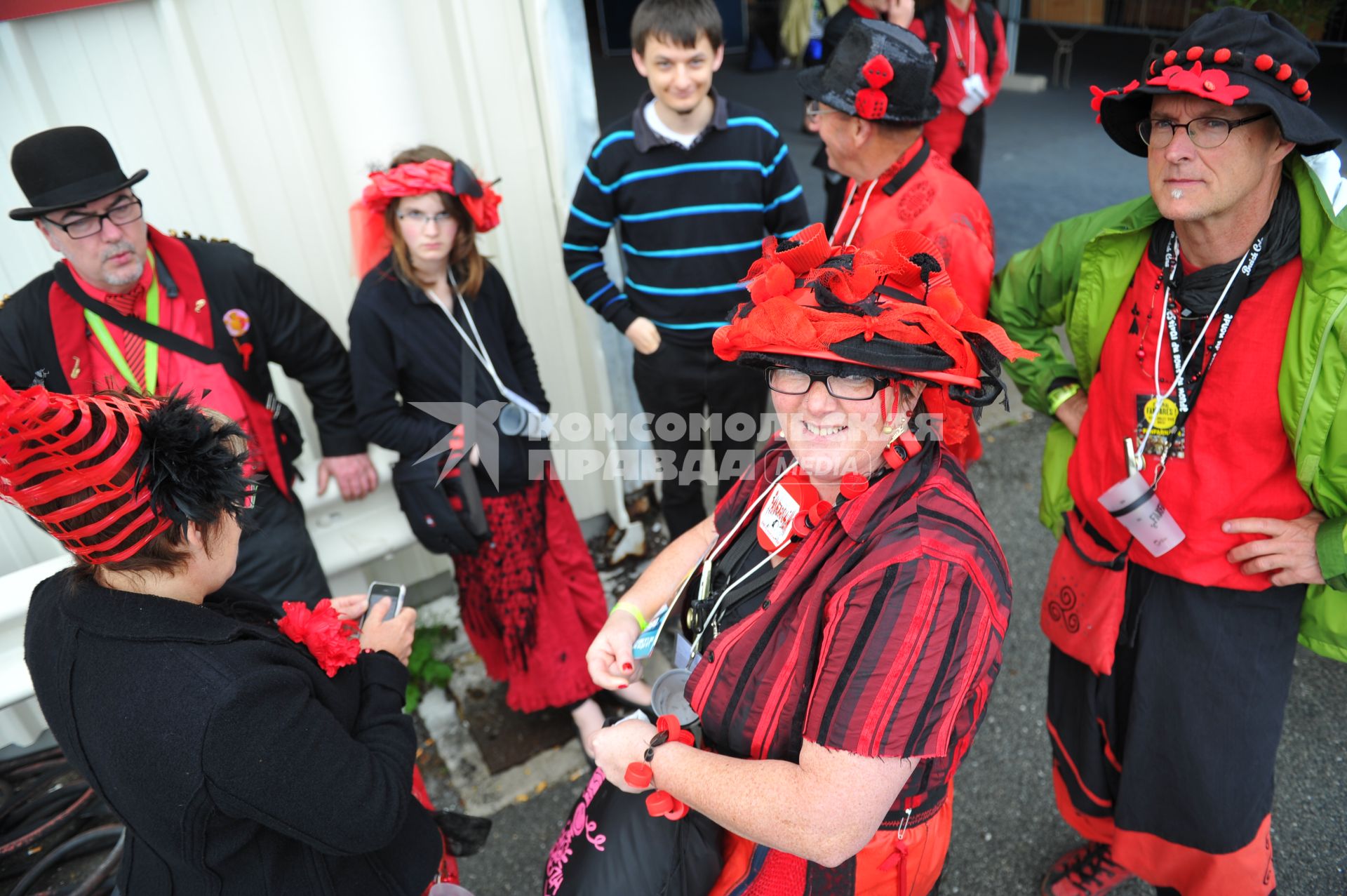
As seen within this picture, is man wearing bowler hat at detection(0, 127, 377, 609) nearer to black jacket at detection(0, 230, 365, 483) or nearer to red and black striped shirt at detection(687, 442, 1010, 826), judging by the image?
black jacket at detection(0, 230, 365, 483)

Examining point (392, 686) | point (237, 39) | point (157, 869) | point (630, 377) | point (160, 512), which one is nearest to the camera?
point (160, 512)

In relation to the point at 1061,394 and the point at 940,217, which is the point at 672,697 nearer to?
the point at 1061,394

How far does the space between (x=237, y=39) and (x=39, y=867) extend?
2.94m

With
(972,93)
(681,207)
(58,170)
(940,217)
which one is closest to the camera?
(58,170)

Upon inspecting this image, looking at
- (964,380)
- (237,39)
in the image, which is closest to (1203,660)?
(964,380)

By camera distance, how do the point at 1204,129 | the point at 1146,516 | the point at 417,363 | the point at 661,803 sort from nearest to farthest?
1. the point at 661,803
2. the point at 1204,129
3. the point at 1146,516
4. the point at 417,363

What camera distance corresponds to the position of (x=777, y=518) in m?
1.82

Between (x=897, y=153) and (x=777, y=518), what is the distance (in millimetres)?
1574

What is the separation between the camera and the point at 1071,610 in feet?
8.14

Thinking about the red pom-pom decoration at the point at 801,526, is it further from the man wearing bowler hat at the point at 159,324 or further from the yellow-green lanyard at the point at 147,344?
the yellow-green lanyard at the point at 147,344

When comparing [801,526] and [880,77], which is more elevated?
[880,77]

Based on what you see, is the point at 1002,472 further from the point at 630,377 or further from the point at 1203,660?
the point at 1203,660

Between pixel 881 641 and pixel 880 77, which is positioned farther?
pixel 880 77

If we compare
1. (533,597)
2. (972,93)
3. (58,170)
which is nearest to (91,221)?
(58,170)
